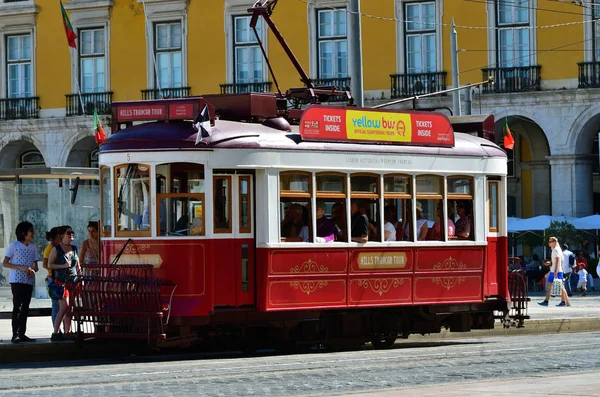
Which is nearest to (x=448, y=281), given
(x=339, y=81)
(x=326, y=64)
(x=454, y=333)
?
(x=454, y=333)

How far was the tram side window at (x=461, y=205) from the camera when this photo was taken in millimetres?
20422

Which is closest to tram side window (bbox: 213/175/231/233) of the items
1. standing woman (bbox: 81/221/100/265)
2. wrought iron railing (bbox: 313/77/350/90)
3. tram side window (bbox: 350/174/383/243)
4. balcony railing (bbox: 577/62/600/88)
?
tram side window (bbox: 350/174/383/243)

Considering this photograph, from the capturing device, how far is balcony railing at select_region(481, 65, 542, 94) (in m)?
44.3

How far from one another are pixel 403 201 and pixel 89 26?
109ft

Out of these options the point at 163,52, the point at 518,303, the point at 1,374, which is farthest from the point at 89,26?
the point at 1,374

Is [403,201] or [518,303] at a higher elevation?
[403,201]

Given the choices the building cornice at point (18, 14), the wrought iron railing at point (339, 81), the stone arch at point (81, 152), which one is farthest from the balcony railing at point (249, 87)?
the building cornice at point (18, 14)

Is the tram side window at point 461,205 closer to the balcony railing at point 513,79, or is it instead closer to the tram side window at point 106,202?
the tram side window at point 106,202

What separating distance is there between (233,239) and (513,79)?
27.6 meters

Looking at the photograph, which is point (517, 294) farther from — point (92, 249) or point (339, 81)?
point (339, 81)

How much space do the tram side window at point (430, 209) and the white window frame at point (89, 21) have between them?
31916 millimetres

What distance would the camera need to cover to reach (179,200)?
714 inches

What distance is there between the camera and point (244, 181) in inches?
719

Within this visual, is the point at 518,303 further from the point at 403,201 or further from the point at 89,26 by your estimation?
the point at 89,26
